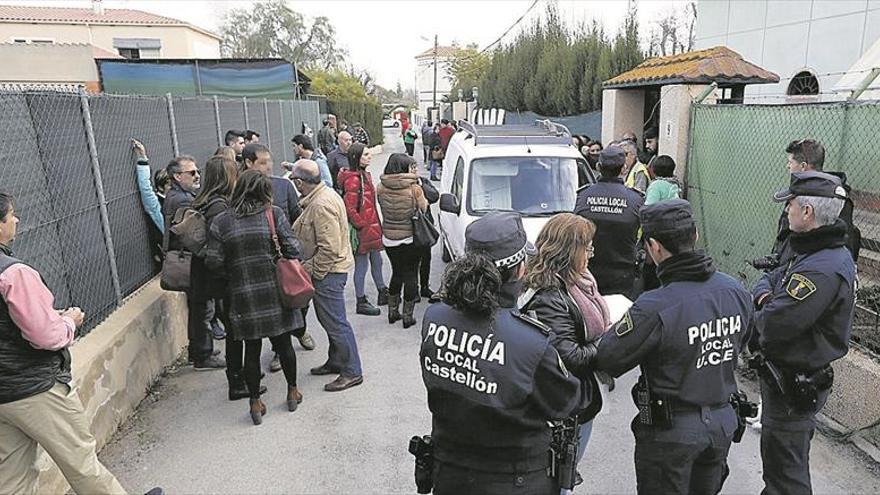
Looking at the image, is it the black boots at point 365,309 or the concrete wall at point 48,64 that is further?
the concrete wall at point 48,64

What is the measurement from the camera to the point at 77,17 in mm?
37281

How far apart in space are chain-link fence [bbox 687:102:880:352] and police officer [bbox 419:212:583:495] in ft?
11.8

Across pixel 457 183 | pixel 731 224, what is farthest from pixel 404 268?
pixel 731 224

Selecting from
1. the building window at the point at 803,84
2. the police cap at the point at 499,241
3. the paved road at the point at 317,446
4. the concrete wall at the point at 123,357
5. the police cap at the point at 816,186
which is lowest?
the paved road at the point at 317,446

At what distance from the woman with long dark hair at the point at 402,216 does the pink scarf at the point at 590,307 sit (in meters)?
3.42

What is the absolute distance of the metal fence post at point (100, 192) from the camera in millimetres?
4582

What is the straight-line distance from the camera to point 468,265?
2.09m

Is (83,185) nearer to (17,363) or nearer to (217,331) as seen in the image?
(217,331)

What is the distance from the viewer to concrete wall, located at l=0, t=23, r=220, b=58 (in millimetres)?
36094

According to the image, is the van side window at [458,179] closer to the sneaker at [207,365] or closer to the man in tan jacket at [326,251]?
the man in tan jacket at [326,251]

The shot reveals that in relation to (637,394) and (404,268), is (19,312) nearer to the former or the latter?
(637,394)

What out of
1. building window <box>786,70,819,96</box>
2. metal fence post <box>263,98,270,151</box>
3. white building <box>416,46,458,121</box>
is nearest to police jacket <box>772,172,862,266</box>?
building window <box>786,70,819,96</box>

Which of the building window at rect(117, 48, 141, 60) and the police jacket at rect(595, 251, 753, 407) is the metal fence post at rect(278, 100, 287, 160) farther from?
the building window at rect(117, 48, 141, 60)

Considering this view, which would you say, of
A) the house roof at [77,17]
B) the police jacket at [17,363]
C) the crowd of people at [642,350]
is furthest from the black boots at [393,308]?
the house roof at [77,17]
